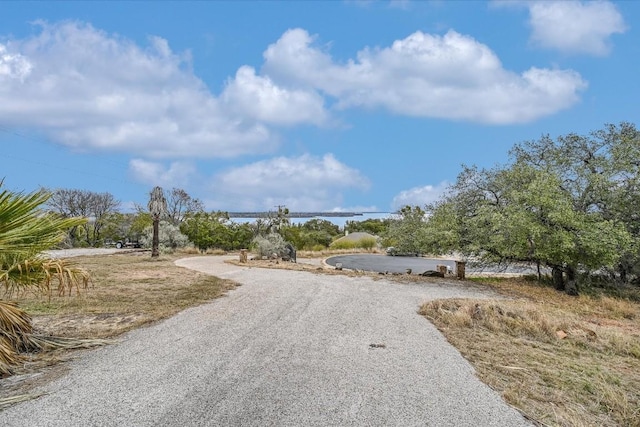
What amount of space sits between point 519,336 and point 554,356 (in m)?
1.23

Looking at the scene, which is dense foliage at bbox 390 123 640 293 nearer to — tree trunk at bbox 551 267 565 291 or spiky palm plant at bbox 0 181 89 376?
tree trunk at bbox 551 267 565 291

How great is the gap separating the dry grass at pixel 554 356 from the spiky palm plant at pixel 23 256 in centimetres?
497

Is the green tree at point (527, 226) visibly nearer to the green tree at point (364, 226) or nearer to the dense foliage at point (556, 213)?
the dense foliage at point (556, 213)

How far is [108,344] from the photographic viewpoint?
5.75 meters

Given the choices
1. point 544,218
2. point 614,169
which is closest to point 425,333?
point 544,218

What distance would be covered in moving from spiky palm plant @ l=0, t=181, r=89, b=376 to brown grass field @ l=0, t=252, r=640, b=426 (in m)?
0.33

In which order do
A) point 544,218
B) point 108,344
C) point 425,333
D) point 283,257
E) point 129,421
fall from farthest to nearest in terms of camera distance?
1. point 283,257
2. point 544,218
3. point 425,333
4. point 108,344
5. point 129,421

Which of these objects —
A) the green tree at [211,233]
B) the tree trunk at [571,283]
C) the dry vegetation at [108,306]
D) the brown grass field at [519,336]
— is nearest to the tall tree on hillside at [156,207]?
the dry vegetation at [108,306]

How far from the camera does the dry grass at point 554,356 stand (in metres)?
4.19

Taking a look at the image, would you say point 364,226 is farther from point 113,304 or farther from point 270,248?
point 113,304

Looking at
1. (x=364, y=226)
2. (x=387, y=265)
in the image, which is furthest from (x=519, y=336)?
(x=364, y=226)

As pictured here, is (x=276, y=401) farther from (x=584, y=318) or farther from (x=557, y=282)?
(x=557, y=282)

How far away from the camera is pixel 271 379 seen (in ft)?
14.6

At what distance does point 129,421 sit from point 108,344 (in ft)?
8.54
